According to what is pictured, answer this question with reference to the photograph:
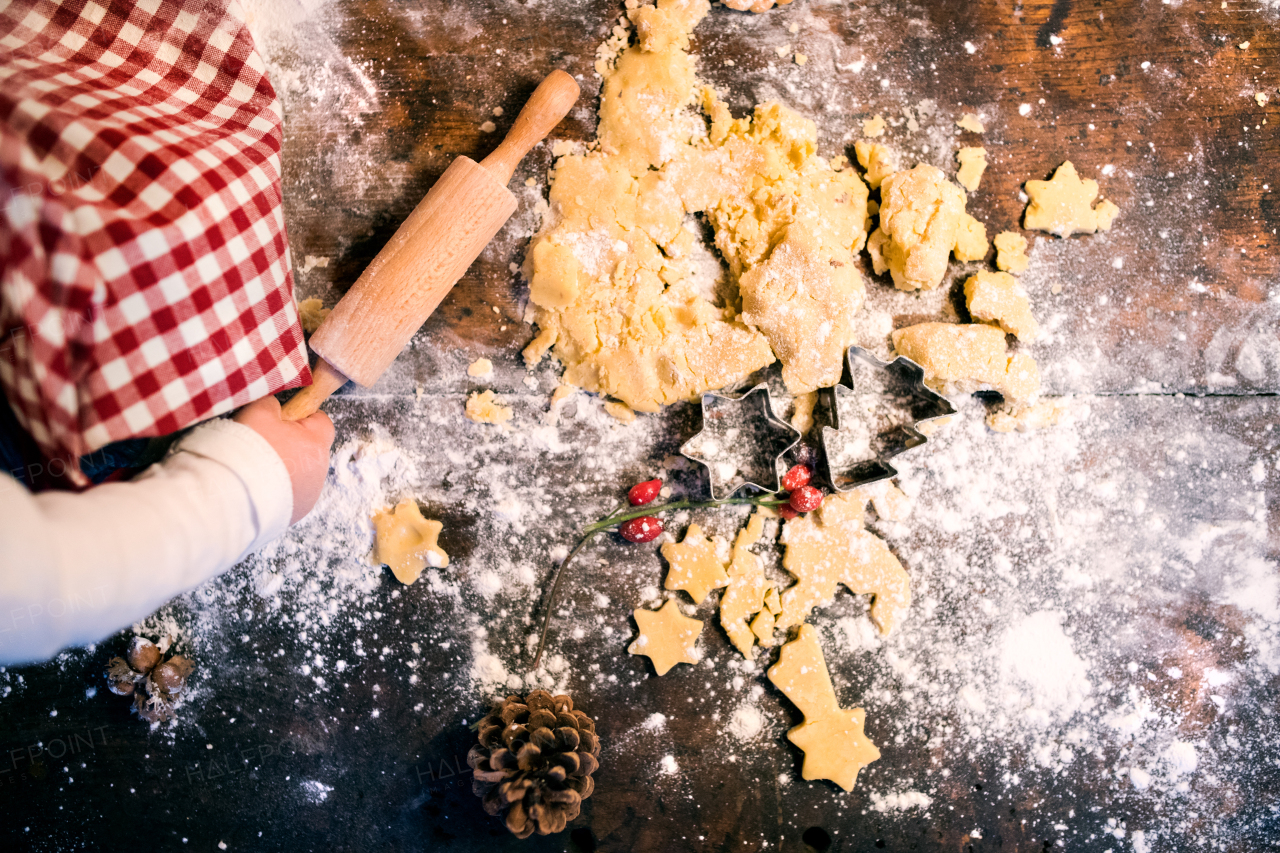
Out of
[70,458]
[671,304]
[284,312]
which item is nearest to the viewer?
[70,458]

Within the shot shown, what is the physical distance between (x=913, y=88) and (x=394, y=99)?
2.89 ft

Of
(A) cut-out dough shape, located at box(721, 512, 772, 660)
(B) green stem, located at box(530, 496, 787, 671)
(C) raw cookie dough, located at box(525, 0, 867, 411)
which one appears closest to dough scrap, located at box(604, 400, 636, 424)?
(C) raw cookie dough, located at box(525, 0, 867, 411)

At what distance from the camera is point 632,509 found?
1118 mm

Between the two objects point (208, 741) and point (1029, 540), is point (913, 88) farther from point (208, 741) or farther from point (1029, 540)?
point (208, 741)

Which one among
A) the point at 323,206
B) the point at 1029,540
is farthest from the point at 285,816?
the point at 1029,540

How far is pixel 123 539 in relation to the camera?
73 cm

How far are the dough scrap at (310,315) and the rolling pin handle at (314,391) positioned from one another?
121mm

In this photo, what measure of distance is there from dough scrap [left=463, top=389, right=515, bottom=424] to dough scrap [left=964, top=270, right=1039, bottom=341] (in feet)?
2.60

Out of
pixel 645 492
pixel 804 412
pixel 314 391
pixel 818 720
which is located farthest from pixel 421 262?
pixel 818 720

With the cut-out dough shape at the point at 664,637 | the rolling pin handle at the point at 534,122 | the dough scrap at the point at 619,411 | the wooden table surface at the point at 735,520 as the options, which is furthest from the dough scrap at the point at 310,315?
the cut-out dough shape at the point at 664,637

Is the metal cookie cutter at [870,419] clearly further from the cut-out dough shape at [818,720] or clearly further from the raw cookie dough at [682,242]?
the cut-out dough shape at [818,720]

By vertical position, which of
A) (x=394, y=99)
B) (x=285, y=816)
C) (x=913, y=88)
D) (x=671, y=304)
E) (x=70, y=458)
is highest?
(x=913, y=88)

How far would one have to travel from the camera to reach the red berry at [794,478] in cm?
109

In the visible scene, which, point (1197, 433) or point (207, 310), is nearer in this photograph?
point (207, 310)
